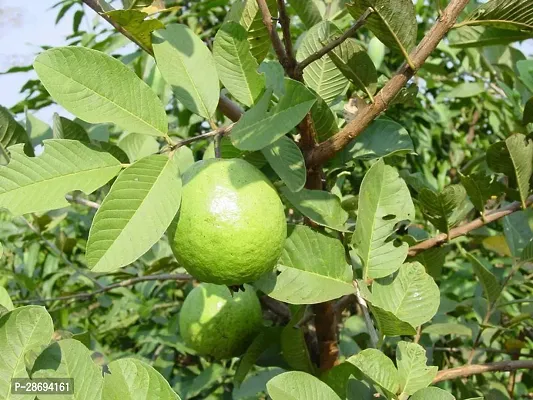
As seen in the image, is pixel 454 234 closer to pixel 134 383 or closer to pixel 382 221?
pixel 382 221

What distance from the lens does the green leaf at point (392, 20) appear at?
664 millimetres

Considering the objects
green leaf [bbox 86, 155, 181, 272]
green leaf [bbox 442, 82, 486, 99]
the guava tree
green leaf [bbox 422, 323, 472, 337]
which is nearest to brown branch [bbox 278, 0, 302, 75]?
the guava tree

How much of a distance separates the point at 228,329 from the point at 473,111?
5.90ft

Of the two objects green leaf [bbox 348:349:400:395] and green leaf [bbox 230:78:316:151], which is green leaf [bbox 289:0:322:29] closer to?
green leaf [bbox 230:78:316:151]

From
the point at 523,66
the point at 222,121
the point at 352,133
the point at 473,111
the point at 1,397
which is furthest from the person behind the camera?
the point at 473,111

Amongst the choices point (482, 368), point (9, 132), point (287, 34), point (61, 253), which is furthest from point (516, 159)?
point (61, 253)

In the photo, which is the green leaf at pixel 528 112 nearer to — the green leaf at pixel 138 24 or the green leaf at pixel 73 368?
the green leaf at pixel 138 24

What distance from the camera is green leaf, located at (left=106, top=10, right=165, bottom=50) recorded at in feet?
2.06

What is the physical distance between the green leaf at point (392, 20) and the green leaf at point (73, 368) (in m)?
Result: 0.50

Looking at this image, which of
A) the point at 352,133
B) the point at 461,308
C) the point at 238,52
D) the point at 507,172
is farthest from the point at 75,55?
the point at 461,308

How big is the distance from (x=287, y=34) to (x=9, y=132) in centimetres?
51

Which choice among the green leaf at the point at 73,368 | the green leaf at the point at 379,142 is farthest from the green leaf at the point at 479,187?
the green leaf at the point at 73,368

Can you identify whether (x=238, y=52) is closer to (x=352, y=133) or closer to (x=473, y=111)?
(x=352, y=133)

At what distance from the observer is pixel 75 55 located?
0.62m
